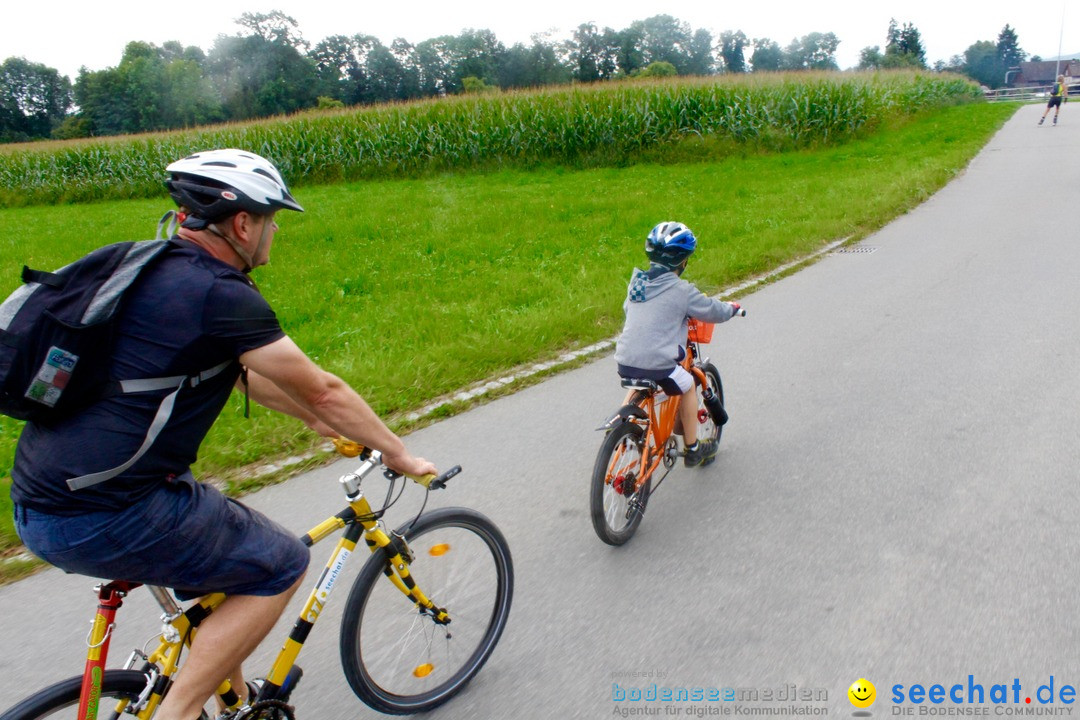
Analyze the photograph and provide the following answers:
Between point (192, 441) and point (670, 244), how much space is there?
272 cm

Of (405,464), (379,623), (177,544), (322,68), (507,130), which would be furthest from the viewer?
(322,68)

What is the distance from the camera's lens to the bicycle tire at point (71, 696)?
2.10m

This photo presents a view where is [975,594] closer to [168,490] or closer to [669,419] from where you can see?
[669,419]

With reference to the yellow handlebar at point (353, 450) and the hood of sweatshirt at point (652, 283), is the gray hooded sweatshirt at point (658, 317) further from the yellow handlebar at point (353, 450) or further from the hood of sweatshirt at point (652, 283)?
the yellow handlebar at point (353, 450)

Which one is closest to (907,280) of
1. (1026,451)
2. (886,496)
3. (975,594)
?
(1026,451)

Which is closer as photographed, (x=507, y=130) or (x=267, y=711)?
(x=267, y=711)

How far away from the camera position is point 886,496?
14.1 ft

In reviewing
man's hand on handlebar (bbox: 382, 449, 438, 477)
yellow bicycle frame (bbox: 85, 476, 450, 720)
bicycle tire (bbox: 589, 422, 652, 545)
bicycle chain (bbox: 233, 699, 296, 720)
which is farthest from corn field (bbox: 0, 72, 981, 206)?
bicycle chain (bbox: 233, 699, 296, 720)

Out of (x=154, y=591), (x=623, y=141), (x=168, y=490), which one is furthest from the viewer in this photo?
(x=623, y=141)

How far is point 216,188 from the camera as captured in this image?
86.5 inches

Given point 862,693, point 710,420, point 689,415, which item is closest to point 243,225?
point 862,693

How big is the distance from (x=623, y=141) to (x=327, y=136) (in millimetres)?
9181

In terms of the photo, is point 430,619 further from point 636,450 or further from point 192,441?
point 636,450

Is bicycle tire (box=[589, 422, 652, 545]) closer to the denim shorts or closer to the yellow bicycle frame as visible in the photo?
the yellow bicycle frame
